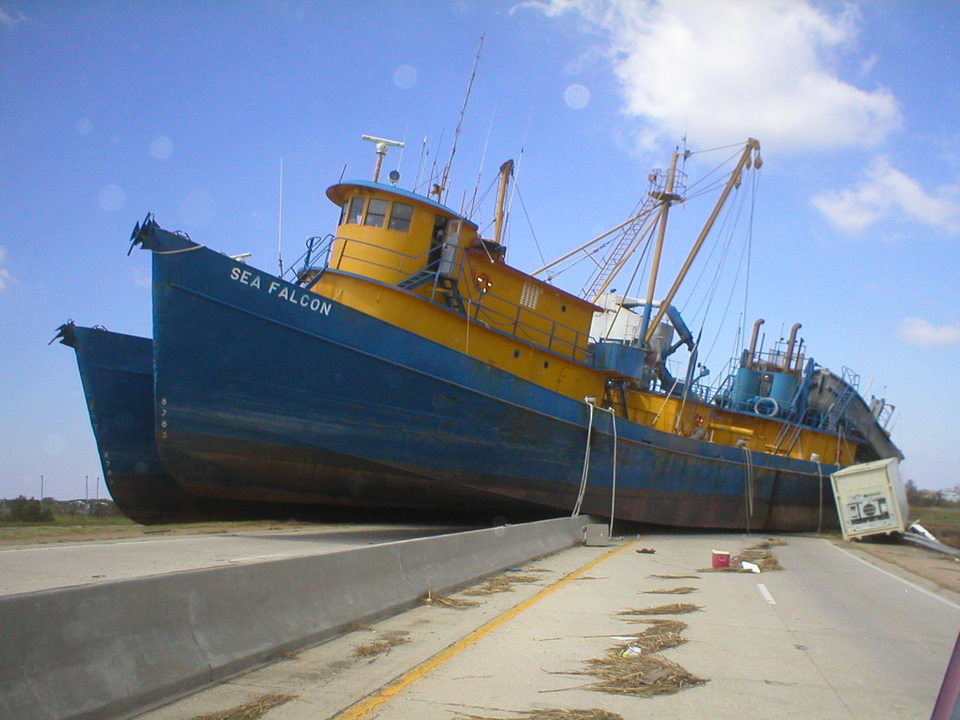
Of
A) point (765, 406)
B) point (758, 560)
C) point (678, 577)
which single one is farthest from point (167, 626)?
point (765, 406)

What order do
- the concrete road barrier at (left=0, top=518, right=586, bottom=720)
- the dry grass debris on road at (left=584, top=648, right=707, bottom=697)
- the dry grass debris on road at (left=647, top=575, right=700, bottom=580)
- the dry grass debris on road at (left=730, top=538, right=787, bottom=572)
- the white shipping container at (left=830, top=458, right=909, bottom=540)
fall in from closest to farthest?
the concrete road barrier at (left=0, top=518, right=586, bottom=720) < the dry grass debris on road at (left=584, top=648, right=707, bottom=697) < the dry grass debris on road at (left=647, top=575, right=700, bottom=580) < the dry grass debris on road at (left=730, top=538, right=787, bottom=572) < the white shipping container at (left=830, top=458, right=909, bottom=540)

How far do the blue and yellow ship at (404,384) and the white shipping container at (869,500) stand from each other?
3.36 metres

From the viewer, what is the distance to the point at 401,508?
56.4 feet

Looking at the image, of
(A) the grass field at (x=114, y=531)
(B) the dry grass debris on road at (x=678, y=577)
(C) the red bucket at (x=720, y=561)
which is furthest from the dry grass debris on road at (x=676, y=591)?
(A) the grass field at (x=114, y=531)

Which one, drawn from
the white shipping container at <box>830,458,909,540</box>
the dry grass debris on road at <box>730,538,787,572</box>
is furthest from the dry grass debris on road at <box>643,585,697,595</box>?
the white shipping container at <box>830,458,909,540</box>

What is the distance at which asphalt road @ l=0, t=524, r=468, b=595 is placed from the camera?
829 cm

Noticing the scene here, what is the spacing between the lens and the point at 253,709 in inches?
171

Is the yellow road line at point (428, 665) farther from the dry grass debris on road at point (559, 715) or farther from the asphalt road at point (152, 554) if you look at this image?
the asphalt road at point (152, 554)

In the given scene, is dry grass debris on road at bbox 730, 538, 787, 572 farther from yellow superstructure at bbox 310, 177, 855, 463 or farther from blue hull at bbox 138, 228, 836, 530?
yellow superstructure at bbox 310, 177, 855, 463

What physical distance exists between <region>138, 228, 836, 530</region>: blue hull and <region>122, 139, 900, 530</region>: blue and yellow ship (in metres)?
0.03

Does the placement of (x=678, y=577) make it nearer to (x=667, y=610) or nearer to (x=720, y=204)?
(x=667, y=610)

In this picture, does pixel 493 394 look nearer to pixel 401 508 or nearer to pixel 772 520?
pixel 401 508

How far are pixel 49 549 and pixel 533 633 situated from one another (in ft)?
24.3

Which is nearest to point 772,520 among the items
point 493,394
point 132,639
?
point 493,394
